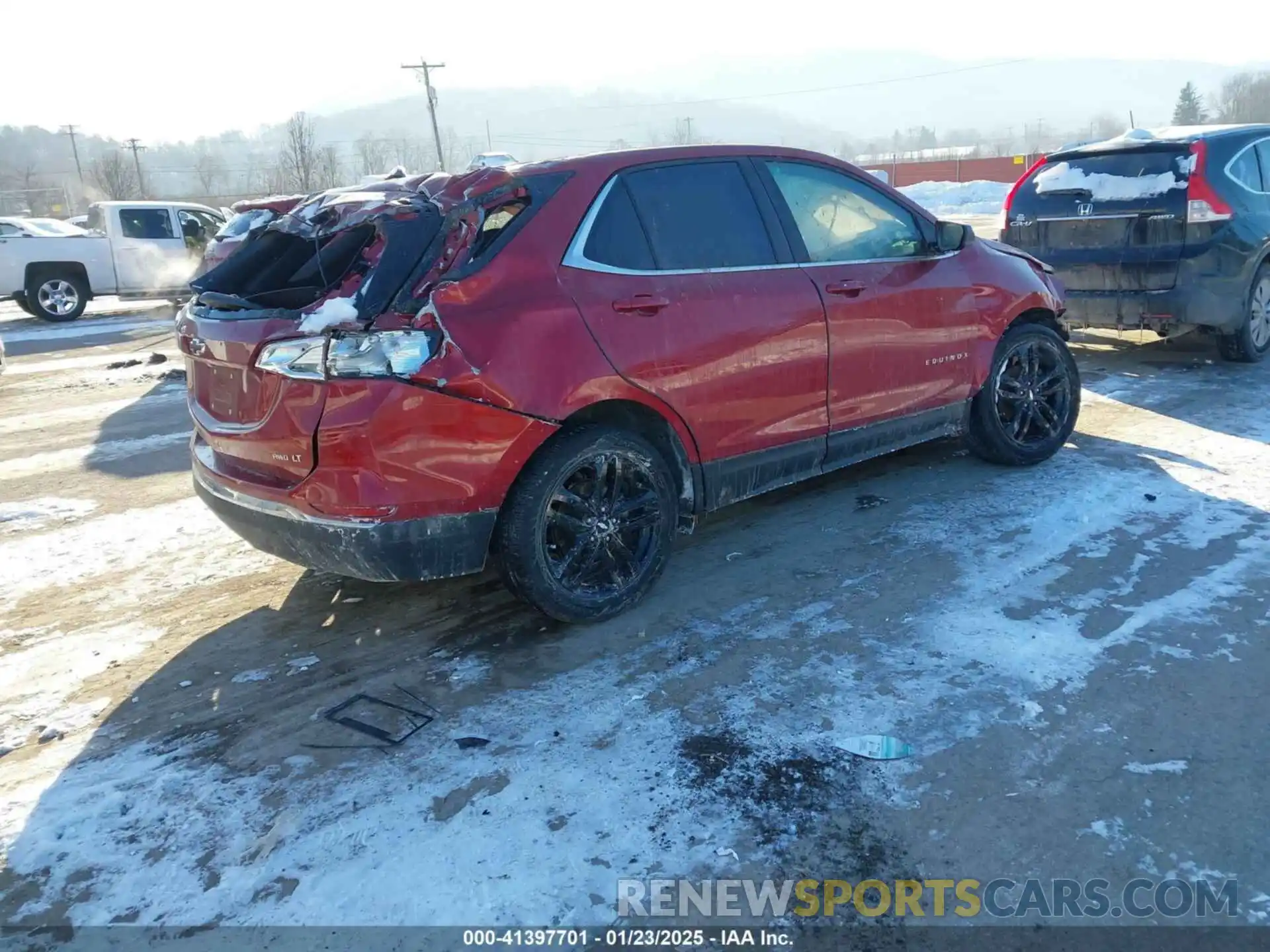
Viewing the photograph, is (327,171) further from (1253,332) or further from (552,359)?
(552,359)

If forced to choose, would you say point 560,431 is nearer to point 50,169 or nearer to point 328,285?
point 328,285

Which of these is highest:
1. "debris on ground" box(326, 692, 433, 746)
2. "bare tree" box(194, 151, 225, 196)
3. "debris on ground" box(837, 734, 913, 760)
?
"bare tree" box(194, 151, 225, 196)

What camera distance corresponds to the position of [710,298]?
390 cm

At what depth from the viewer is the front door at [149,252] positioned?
640 inches

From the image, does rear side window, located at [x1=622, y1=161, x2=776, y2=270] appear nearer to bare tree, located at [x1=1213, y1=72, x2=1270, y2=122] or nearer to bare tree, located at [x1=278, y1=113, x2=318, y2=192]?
bare tree, located at [x1=278, y1=113, x2=318, y2=192]

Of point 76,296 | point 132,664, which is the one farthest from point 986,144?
point 132,664

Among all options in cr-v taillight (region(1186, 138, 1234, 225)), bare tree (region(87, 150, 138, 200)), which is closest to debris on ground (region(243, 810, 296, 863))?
cr-v taillight (region(1186, 138, 1234, 225))

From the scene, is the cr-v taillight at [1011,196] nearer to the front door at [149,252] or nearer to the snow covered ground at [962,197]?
the front door at [149,252]

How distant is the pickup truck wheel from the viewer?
15547mm

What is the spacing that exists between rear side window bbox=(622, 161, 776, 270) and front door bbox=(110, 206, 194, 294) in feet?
50.1

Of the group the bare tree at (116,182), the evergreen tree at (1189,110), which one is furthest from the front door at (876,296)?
the evergreen tree at (1189,110)

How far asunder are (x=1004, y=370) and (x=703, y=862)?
382cm

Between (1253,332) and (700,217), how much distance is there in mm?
5979

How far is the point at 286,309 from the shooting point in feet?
11.4
